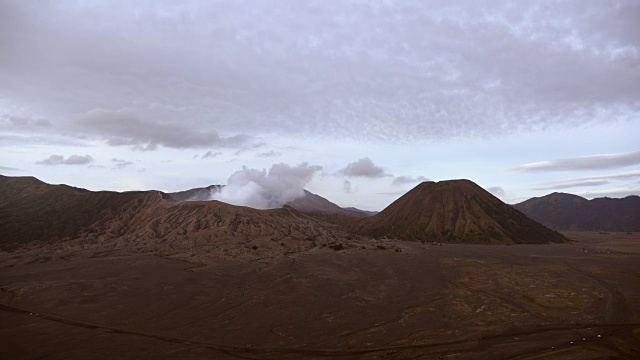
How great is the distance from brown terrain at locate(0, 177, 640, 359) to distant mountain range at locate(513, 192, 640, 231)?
399ft

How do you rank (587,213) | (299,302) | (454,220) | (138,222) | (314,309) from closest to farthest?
(314,309) < (299,302) < (138,222) < (454,220) < (587,213)

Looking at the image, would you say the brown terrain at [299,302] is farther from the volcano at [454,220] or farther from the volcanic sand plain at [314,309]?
the volcano at [454,220]

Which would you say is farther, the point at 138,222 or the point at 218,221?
the point at 138,222

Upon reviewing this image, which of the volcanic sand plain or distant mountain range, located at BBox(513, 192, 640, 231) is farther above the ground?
distant mountain range, located at BBox(513, 192, 640, 231)

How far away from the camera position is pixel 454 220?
83.4 m

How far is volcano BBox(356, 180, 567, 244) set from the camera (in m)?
77.6

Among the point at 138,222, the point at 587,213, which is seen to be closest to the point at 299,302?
the point at 138,222

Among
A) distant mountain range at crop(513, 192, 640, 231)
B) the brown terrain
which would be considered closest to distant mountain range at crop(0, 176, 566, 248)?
the brown terrain

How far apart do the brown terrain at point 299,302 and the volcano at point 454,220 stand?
30343mm

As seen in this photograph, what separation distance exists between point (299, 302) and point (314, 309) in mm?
1884

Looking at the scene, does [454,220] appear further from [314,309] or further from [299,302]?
[314,309]

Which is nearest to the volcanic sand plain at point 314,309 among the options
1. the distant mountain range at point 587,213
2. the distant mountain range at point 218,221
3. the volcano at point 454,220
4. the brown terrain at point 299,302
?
the brown terrain at point 299,302

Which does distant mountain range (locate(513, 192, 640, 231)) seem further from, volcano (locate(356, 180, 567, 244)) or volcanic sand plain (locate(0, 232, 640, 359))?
volcanic sand plain (locate(0, 232, 640, 359))

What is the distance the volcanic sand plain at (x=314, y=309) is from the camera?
17453mm
